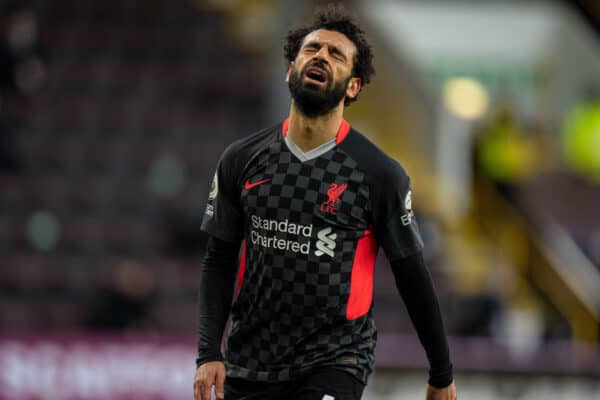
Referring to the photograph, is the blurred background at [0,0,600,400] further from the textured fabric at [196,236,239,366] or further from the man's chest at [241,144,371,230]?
the man's chest at [241,144,371,230]

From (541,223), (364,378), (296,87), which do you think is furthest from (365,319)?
(541,223)

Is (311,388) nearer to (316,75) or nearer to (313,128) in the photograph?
(313,128)

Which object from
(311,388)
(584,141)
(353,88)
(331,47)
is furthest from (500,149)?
(311,388)

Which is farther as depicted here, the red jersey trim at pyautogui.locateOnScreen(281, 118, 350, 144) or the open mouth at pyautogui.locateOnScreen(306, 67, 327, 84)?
the red jersey trim at pyautogui.locateOnScreen(281, 118, 350, 144)

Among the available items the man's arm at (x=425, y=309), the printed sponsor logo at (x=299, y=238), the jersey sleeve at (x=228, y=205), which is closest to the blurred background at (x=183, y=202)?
the man's arm at (x=425, y=309)

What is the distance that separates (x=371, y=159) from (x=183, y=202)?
33.4 ft

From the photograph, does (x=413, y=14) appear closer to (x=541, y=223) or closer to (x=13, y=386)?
(x=541, y=223)

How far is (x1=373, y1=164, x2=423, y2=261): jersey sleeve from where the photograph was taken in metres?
4.00

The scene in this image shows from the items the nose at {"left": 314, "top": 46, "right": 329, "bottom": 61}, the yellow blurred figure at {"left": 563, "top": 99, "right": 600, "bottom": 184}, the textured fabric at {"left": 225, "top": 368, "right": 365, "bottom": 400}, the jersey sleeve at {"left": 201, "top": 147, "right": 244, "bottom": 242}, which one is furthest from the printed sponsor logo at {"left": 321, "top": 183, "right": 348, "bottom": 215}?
the yellow blurred figure at {"left": 563, "top": 99, "right": 600, "bottom": 184}

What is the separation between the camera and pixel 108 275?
1259cm

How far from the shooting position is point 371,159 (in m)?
4.06

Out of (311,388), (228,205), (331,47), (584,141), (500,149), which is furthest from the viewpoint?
(584,141)

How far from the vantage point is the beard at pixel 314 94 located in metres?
3.99

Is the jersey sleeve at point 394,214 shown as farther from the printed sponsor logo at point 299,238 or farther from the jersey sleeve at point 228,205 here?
the jersey sleeve at point 228,205
